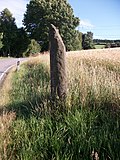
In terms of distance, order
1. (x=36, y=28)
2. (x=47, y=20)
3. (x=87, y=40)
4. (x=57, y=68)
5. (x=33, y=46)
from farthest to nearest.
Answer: (x=87, y=40), (x=47, y=20), (x=36, y=28), (x=33, y=46), (x=57, y=68)

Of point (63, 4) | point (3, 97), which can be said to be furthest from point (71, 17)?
point (3, 97)

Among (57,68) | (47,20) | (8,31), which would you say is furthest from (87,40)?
(57,68)

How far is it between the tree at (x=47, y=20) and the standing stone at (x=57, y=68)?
60665 millimetres

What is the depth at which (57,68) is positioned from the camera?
920cm

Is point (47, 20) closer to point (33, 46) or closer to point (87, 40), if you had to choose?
point (33, 46)

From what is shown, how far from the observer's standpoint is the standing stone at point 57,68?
8969 millimetres

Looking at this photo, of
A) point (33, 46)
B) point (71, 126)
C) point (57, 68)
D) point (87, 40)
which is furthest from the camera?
point (87, 40)

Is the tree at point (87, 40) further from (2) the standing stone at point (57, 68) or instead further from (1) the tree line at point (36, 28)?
(2) the standing stone at point (57, 68)

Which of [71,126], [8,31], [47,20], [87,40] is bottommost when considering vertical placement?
[87,40]

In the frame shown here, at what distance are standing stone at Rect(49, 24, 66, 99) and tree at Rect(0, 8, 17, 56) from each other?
197ft

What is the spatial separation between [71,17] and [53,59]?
71.9 metres

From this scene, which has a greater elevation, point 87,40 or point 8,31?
point 8,31

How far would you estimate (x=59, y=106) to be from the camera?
8.54 metres

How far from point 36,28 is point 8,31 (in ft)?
19.6
